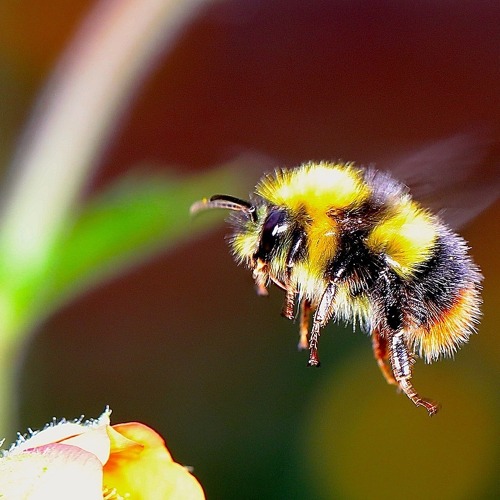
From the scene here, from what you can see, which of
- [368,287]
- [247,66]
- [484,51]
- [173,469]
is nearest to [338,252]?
[368,287]

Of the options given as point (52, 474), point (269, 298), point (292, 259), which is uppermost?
point (269, 298)

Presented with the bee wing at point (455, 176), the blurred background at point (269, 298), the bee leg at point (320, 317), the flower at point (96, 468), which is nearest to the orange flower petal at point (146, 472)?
the flower at point (96, 468)

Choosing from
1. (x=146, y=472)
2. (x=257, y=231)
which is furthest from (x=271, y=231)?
(x=146, y=472)

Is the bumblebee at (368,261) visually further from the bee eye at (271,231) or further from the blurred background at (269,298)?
the blurred background at (269,298)

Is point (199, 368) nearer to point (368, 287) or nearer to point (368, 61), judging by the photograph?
point (368, 61)

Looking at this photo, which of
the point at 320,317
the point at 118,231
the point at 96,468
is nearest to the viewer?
the point at 96,468

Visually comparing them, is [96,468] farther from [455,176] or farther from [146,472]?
[455,176]
